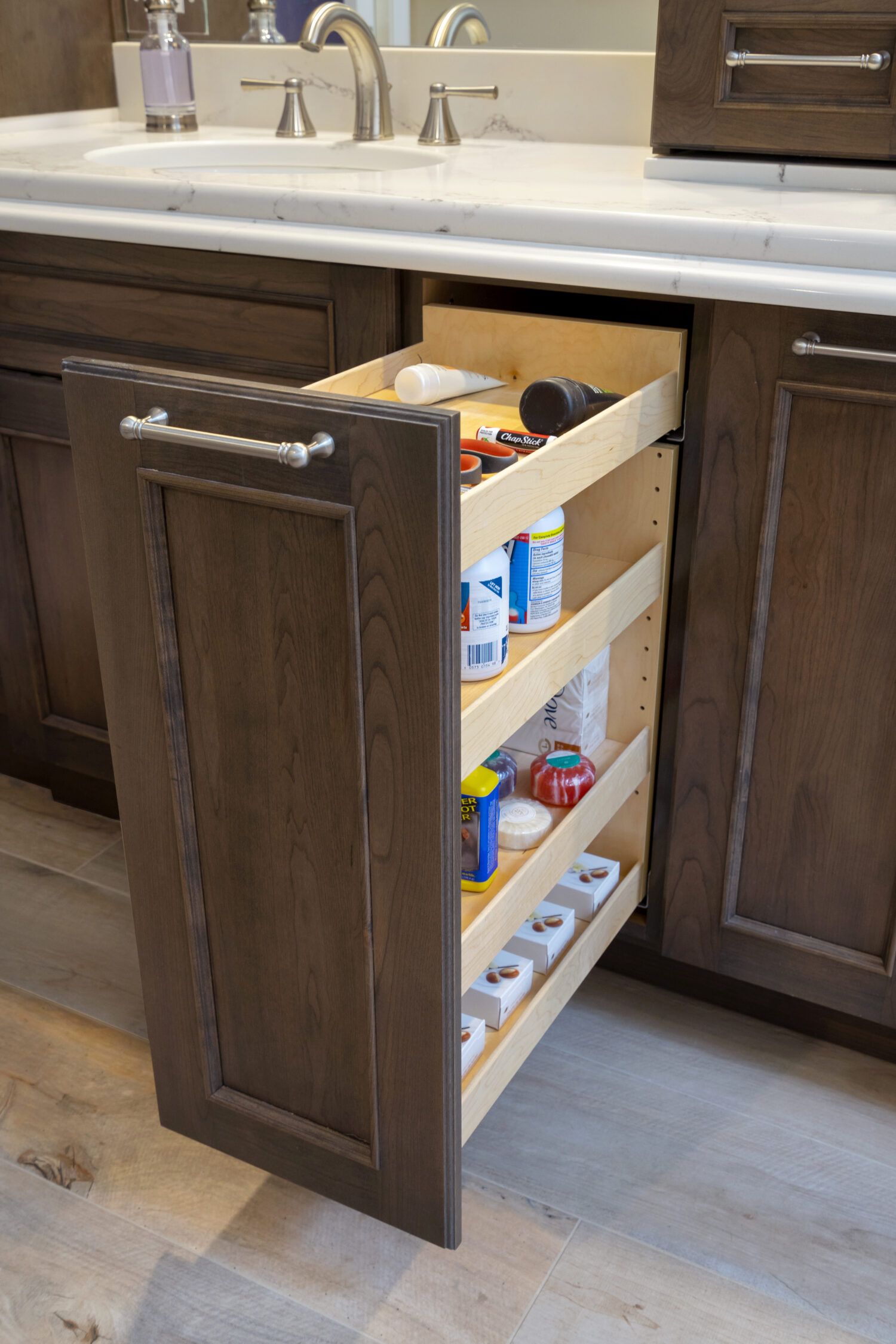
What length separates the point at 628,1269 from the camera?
1.03 meters

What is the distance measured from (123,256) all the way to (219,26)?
658 millimetres

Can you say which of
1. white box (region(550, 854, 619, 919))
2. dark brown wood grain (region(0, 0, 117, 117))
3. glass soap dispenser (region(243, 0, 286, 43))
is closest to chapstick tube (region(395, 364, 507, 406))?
white box (region(550, 854, 619, 919))

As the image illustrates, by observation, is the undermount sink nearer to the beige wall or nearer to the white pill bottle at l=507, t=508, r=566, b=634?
the beige wall

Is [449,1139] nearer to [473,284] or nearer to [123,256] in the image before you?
[473,284]

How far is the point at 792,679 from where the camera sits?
1.07m

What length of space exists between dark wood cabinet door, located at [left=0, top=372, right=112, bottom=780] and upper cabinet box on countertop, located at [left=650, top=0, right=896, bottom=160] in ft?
2.59

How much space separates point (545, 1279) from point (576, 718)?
524mm

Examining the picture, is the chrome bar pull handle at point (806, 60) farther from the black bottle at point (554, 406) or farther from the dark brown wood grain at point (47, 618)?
the dark brown wood grain at point (47, 618)

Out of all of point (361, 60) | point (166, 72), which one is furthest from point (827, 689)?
point (166, 72)

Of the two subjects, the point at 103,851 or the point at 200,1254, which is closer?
the point at 200,1254

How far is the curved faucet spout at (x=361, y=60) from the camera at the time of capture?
133 centimetres

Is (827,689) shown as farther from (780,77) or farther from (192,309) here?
(192,309)

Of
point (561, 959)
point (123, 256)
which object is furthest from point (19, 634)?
point (561, 959)

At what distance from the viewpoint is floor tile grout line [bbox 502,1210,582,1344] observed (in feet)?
3.21
